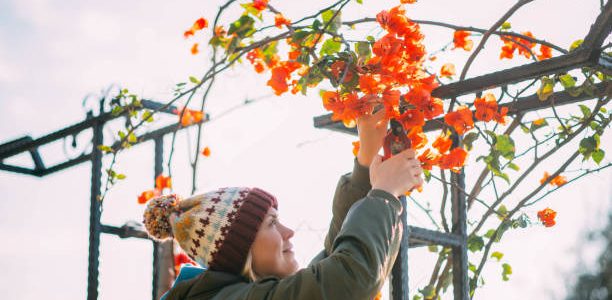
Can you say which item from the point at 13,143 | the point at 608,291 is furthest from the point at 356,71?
the point at 608,291

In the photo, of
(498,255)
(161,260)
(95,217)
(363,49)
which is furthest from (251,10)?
(95,217)

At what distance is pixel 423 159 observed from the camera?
167 centimetres

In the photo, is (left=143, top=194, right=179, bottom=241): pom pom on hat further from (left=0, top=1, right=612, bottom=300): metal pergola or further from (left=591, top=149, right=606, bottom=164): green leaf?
(left=591, top=149, right=606, bottom=164): green leaf

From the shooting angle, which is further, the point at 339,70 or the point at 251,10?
the point at 251,10

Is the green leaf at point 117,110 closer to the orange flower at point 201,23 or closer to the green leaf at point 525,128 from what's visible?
the orange flower at point 201,23

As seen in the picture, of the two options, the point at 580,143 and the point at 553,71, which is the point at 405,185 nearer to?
the point at 553,71

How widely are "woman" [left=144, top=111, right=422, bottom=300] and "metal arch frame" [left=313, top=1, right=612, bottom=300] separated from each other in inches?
11.7

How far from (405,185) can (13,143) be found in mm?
3438

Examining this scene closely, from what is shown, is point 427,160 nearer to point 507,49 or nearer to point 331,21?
point 331,21

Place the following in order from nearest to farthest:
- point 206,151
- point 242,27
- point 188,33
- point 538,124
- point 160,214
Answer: point 160,214 → point 242,27 → point 538,124 → point 188,33 → point 206,151

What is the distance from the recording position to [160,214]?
5.64ft

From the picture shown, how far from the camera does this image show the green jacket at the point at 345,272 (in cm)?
134

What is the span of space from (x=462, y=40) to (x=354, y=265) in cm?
111

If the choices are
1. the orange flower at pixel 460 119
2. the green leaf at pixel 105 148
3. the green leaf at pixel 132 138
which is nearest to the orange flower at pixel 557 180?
the orange flower at pixel 460 119
